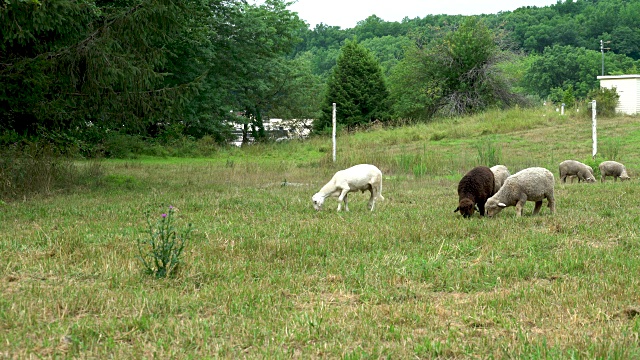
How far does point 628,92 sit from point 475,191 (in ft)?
116

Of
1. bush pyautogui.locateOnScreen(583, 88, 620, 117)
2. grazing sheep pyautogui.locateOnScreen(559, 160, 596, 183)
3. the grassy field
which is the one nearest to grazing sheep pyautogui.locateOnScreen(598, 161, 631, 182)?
grazing sheep pyautogui.locateOnScreen(559, 160, 596, 183)

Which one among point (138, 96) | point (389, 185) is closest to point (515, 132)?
point (389, 185)

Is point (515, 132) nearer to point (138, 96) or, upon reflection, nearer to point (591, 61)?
point (138, 96)

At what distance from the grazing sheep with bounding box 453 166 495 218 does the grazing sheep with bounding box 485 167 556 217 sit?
1.01 feet

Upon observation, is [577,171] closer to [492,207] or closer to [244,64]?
[492,207]

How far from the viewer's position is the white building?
42781 mm

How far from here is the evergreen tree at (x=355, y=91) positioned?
5512 centimetres

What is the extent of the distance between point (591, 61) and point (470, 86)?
135 feet

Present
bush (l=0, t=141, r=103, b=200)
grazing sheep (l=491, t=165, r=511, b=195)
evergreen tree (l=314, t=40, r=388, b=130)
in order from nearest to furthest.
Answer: grazing sheep (l=491, t=165, r=511, b=195) < bush (l=0, t=141, r=103, b=200) < evergreen tree (l=314, t=40, r=388, b=130)

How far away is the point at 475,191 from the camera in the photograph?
1247 centimetres

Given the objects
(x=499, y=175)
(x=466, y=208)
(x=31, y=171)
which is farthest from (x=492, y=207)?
(x=31, y=171)

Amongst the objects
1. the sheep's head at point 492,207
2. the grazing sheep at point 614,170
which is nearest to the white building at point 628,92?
the grazing sheep at point 614,170

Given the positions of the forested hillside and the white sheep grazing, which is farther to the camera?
the forested hillside

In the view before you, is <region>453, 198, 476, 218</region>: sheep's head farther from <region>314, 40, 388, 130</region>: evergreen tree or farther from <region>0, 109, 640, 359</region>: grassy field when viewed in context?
<region>314, 40, 388, 130</region>: evergreen tree
